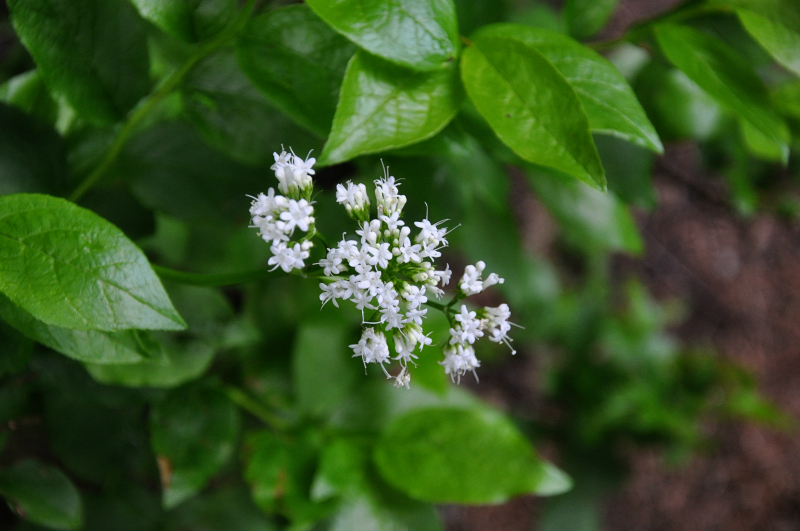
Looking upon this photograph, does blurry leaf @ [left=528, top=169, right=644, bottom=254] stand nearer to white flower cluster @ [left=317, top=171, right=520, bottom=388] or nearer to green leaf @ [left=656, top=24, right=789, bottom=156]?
green leaf @ [left=656, top=24, right=789, bottom=156]

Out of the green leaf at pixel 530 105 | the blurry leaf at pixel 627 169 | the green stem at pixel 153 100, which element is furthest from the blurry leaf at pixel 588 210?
the green stem at pixel 153 100

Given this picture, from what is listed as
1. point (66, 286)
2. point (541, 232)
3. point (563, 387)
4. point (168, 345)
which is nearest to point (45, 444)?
point (168, 345)

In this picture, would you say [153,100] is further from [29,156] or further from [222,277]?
[222,277]

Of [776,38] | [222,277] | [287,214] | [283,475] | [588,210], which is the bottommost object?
[283,475]

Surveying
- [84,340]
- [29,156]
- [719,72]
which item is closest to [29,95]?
[29,156]

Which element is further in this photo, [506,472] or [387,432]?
[387,432]

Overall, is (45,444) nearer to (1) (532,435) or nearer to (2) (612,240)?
(2) (612,240)

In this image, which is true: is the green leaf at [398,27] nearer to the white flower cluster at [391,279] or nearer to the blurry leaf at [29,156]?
the white flower cluster at [391,279]

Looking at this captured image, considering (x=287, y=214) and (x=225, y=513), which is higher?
(x=287, y=214)
